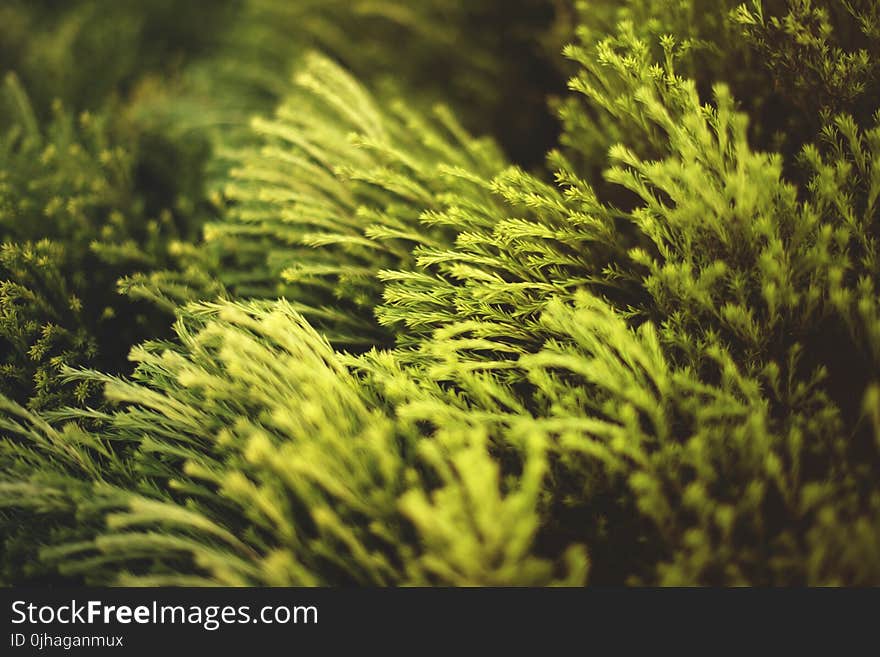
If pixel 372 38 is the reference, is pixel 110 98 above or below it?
below

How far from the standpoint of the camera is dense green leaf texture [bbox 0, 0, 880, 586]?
2.03ft

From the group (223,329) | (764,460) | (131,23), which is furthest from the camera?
(131,23)

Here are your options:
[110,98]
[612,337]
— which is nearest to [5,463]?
[612,337]

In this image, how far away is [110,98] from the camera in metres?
Result: 1.31

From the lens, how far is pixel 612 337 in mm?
680

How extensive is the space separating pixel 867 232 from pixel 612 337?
12.9 inches

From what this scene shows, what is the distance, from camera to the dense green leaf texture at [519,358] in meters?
0.62

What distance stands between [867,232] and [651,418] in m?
0.35

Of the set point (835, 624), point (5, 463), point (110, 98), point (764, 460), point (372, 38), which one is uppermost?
point (372, 38)

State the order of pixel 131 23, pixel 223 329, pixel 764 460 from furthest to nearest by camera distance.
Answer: pixel 131 23 < pixel 223 329 < pixel 764 460

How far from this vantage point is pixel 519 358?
0.75 meters

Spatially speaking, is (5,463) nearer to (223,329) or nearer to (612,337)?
(223,329)

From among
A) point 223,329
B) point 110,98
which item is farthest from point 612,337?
point 110,98

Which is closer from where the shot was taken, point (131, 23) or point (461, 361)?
point (461, 361)
